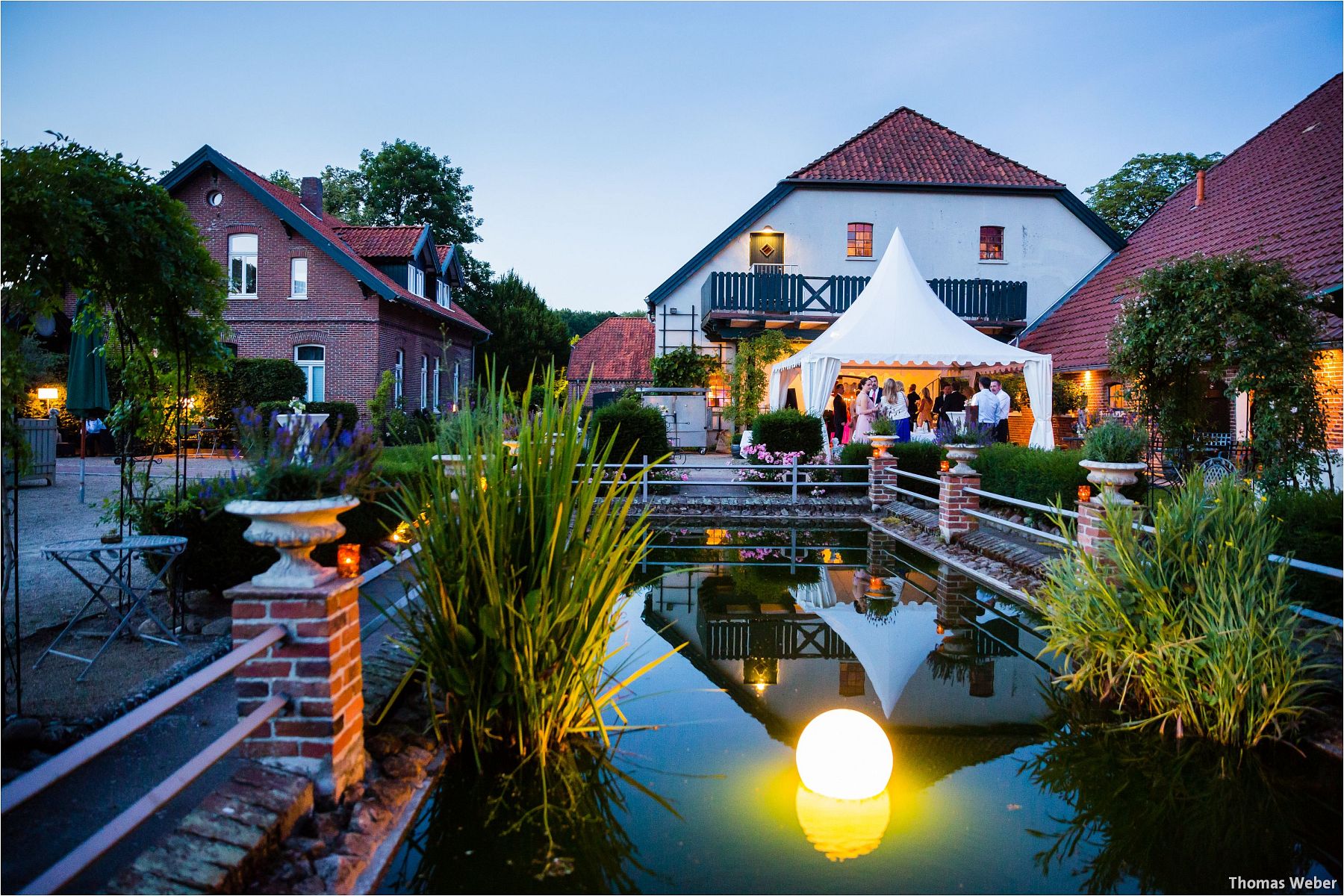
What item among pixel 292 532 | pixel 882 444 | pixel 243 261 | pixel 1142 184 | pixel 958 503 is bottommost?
pixel 958 503

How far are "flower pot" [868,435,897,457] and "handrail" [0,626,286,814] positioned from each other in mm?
10040

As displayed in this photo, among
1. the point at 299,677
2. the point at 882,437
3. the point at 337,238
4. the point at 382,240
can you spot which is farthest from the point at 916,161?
the point at 299,677

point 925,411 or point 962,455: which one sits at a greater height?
point 925,411

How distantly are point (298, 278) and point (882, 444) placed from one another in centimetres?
1551

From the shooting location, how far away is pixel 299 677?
279 centimetres

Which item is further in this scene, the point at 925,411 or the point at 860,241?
the point at 860,241

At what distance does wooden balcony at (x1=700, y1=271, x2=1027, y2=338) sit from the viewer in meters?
18.9

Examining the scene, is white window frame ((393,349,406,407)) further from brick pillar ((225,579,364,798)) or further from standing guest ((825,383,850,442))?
brick pillar ((225,579,364,798))

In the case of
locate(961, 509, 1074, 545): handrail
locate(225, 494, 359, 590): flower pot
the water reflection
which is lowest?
the water reflection

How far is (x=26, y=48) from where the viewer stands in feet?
12.2

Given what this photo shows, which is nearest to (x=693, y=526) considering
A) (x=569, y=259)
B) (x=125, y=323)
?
(x=125, y=323)

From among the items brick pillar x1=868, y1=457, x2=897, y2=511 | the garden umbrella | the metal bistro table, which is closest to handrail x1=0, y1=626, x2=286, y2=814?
the metal bistro table

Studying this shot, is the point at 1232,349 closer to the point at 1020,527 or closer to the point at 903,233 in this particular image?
the point at 1020,527

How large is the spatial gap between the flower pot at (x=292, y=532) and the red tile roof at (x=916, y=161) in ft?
63.9
